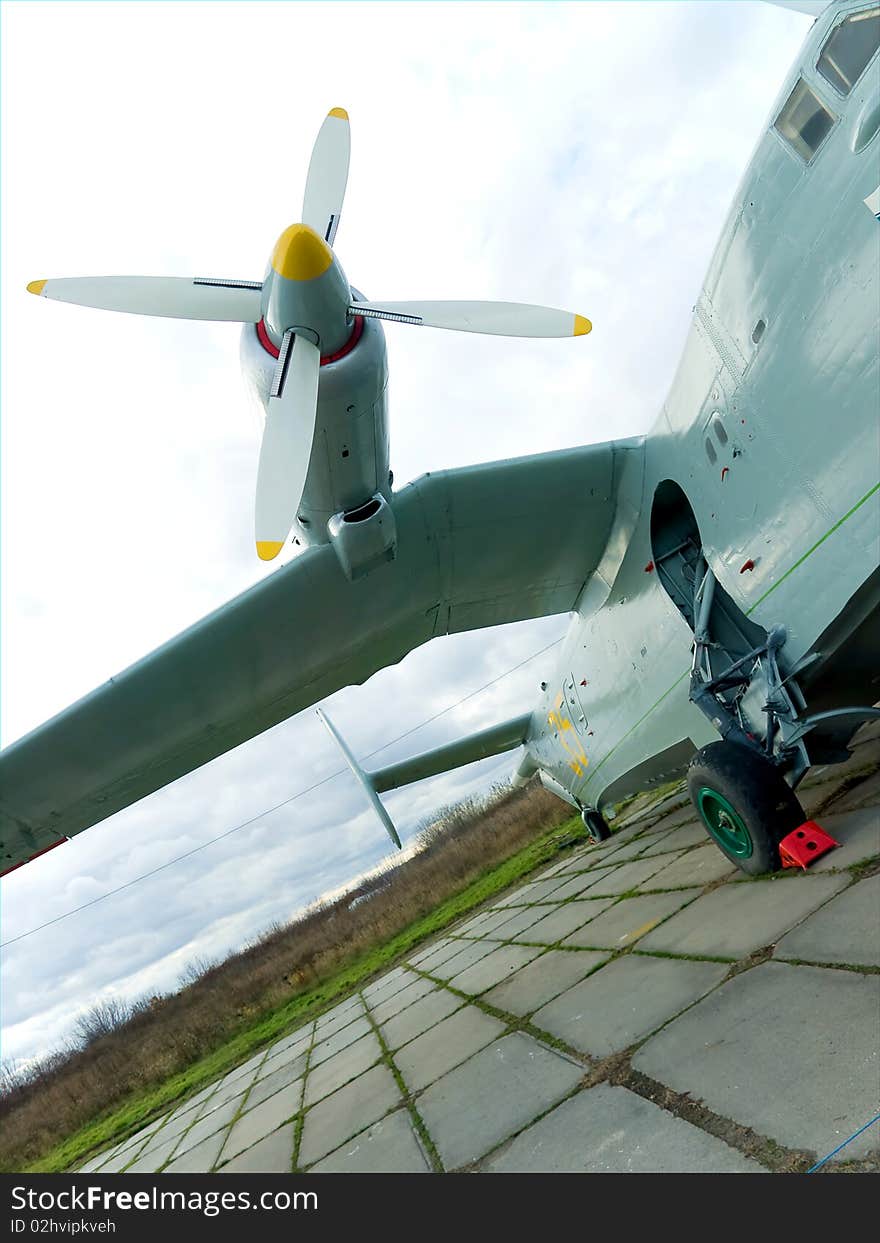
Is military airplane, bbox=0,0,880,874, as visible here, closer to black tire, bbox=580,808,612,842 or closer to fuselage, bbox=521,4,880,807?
fuselage, bbox=521,4,880,807

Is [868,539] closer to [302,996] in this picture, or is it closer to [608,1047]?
[608,1047]

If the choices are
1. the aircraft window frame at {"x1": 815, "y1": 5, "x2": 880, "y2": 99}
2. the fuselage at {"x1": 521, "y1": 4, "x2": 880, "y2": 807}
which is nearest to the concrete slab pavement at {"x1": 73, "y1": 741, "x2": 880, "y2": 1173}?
the fuselage at {"x1": 521, "y1": 4, "x2": 880, "y2": 807}

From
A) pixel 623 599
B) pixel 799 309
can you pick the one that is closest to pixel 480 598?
pixel 623 599

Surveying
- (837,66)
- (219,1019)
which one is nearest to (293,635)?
(837,66)

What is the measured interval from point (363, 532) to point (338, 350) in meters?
1.28

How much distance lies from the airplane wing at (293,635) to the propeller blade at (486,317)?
1.28 metres

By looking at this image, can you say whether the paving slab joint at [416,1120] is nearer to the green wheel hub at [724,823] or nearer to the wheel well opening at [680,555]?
the green wheel hub at [724,823]

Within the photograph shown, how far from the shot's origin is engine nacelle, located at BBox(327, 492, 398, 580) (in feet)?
17.1

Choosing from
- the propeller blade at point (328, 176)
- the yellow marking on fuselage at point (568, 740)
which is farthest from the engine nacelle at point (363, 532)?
the yellow marking on fuselage at point (568, 740)

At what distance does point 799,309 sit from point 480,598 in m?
4.00

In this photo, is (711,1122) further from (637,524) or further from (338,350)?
(637,524)

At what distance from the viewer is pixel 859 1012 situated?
2.37 m

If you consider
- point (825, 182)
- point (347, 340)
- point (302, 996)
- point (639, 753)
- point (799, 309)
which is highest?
point (347, 340)

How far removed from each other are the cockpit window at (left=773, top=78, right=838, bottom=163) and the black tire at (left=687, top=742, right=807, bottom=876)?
3683mm
